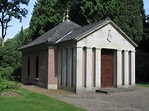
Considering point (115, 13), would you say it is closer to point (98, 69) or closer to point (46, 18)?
point (46, 18)

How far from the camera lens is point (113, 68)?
21.9m

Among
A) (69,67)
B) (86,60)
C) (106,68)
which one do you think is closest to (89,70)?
(86,60)

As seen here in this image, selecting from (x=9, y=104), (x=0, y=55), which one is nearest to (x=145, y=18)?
(x=0, y=55)

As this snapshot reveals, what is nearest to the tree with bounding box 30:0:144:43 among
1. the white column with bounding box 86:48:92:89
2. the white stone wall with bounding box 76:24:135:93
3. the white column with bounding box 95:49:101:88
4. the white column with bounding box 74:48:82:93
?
the white stone wall with bounding box 76:24:135:93

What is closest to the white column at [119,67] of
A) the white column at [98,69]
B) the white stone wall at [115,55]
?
the white stone wall at [115,55]

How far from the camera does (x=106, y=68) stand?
70.5ft

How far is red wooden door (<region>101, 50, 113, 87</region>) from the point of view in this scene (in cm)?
2128

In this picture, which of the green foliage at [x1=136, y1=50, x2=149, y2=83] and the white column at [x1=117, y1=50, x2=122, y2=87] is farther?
the green foliage at [x1=136, y1=50, x2=149, y2=83]

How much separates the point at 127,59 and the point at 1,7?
37.2 metres

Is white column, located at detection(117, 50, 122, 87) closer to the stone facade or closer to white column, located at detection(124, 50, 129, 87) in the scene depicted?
the stone facade

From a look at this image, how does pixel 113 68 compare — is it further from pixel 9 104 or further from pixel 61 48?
pixel 9 104

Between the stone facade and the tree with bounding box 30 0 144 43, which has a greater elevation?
the tree with bounding box 30 0 144 43

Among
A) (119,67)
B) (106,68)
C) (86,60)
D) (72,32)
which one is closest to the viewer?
(86,60)

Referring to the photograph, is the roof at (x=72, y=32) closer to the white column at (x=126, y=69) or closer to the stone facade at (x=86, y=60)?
the stone facade at (x=86, y=60)
